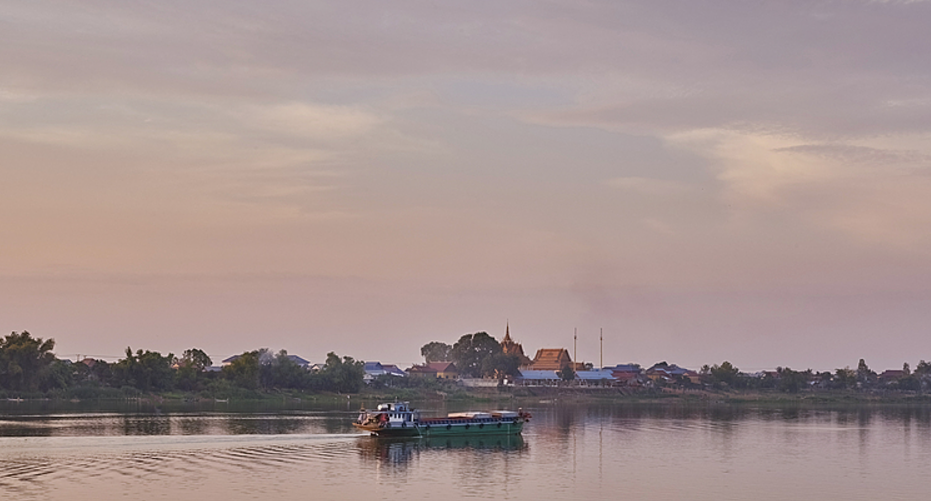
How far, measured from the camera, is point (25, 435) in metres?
74.6

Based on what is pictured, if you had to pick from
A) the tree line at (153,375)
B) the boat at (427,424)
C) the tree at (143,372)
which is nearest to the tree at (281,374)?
the tree line at (153,375)

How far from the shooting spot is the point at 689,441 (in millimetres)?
84812

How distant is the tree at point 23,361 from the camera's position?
133 m

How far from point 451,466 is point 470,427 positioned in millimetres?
21832

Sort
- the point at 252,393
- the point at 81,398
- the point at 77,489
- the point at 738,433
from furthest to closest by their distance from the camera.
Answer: the point at 252,393, the point at 81,398, the point at 738,433, the point at 77,489

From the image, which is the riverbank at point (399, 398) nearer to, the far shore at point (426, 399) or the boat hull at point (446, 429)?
the far shore at point (426, 399)

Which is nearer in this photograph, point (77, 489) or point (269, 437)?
point (77, 489)

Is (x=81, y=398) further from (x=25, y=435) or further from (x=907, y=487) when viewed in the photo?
(x=907, y=487)

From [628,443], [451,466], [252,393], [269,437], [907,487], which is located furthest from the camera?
[252,393]

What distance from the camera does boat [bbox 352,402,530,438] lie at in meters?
80.8

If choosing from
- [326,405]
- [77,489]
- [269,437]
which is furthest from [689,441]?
[326,405]

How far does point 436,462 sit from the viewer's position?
66.4m

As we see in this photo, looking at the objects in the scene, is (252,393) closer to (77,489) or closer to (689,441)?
(689,441)

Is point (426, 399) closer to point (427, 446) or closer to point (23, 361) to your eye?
point (23, 361)
